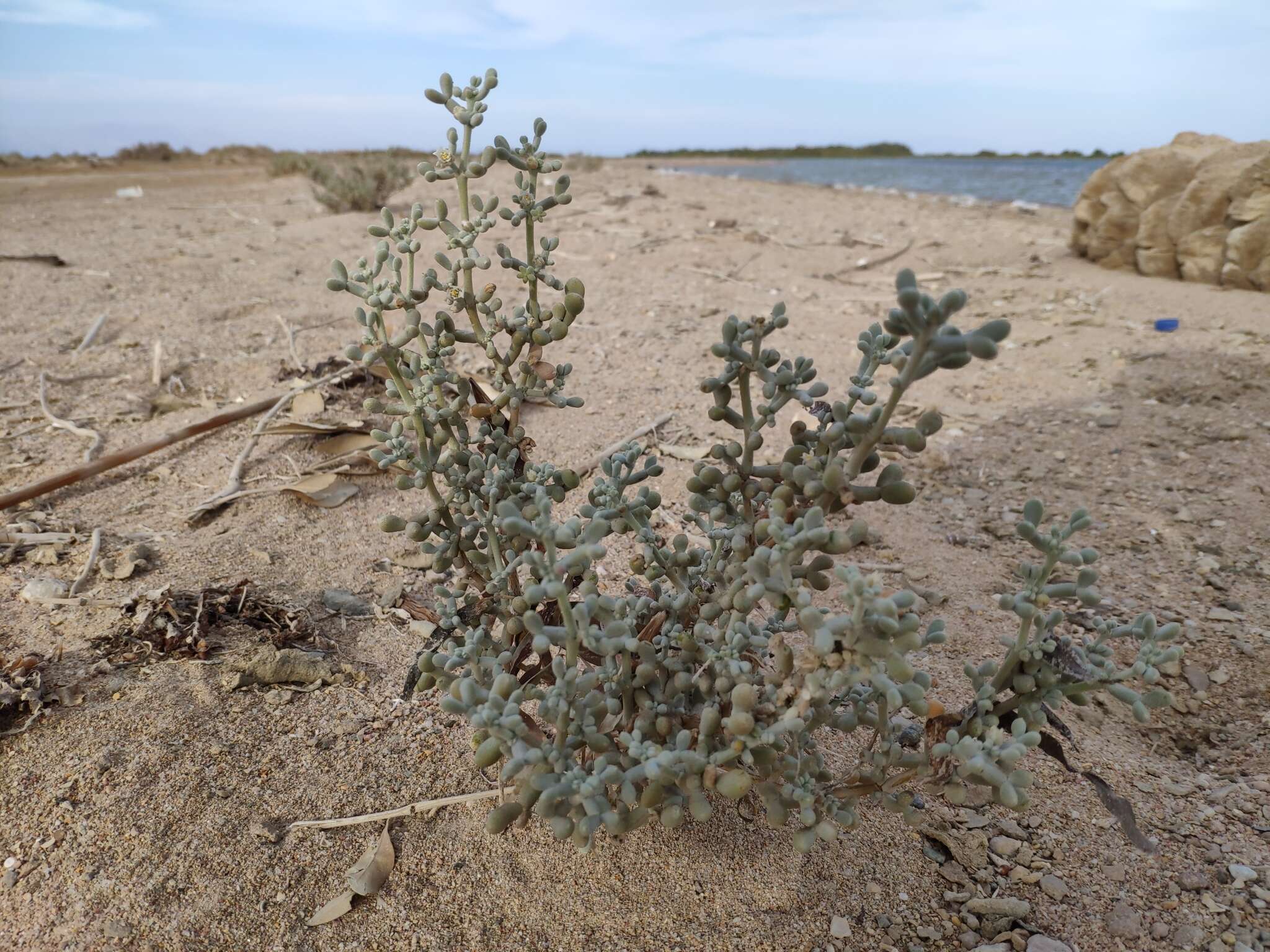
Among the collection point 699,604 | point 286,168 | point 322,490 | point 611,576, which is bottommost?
point 611,576

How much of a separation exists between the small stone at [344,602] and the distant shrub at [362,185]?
23.3 feet

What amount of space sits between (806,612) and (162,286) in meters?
5.27

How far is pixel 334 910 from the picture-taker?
1.26 meters

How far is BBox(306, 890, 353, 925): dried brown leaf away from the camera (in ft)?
4.10

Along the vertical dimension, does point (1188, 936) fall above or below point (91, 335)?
below

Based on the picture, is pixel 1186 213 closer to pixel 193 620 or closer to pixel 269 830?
pixel 193 620

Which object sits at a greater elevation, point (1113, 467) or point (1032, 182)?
point (1032, 182)

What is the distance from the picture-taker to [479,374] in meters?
A: 3.21

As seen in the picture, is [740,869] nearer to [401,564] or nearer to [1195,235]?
[401,564]

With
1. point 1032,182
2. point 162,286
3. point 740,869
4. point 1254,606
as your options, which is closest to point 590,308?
point 162,286

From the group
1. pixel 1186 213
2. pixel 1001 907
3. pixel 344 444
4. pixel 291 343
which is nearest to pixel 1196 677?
pixel 1001 907

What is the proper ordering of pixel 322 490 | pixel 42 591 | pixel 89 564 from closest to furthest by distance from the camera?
pixel 42 591, pixel 89 564, pixel 322 490

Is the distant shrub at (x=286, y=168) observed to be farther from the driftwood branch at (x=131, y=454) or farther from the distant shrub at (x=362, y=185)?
the driftwood branch at (x=131, y=454)

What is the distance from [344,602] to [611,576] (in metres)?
0.65
